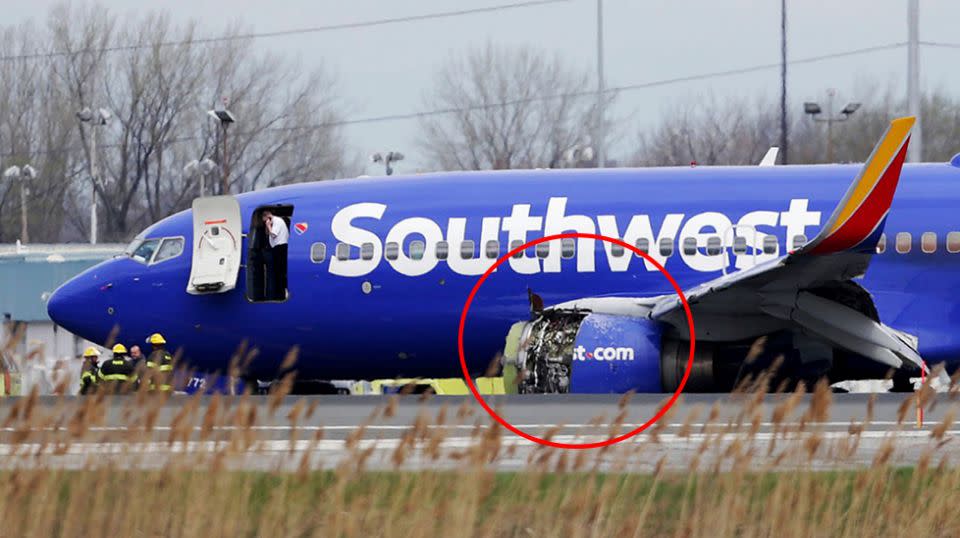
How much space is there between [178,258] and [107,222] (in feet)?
177

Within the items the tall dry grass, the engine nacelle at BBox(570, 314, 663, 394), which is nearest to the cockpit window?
the engine nacelle at BBox(570, 314, 663, 394)

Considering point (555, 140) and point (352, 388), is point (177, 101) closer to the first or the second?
point (555, 140)

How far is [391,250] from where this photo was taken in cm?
2291

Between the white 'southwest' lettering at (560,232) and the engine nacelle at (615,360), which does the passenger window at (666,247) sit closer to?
the white 'southwest' lettering at (560,232)

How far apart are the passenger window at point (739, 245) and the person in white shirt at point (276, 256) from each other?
18.8 feet

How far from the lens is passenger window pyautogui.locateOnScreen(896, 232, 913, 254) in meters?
21.8

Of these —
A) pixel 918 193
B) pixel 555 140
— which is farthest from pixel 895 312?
pixel 555 140

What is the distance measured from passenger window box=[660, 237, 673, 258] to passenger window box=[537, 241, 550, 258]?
4.62 feet

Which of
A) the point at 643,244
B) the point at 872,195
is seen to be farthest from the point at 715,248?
the point at 872,195

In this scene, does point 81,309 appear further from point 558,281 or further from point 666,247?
point 666,247

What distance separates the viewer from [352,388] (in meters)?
29.7

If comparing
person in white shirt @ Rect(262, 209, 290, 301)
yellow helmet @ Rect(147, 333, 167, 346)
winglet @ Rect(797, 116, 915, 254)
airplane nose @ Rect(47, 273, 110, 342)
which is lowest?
yellow helmet @ Rect(147, 333, 167, 346)

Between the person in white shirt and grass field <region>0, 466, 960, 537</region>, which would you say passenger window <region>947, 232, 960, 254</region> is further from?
grass field <region>0, 466, 960, 537</region>

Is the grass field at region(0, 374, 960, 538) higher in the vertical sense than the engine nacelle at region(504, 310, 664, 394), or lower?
higher
